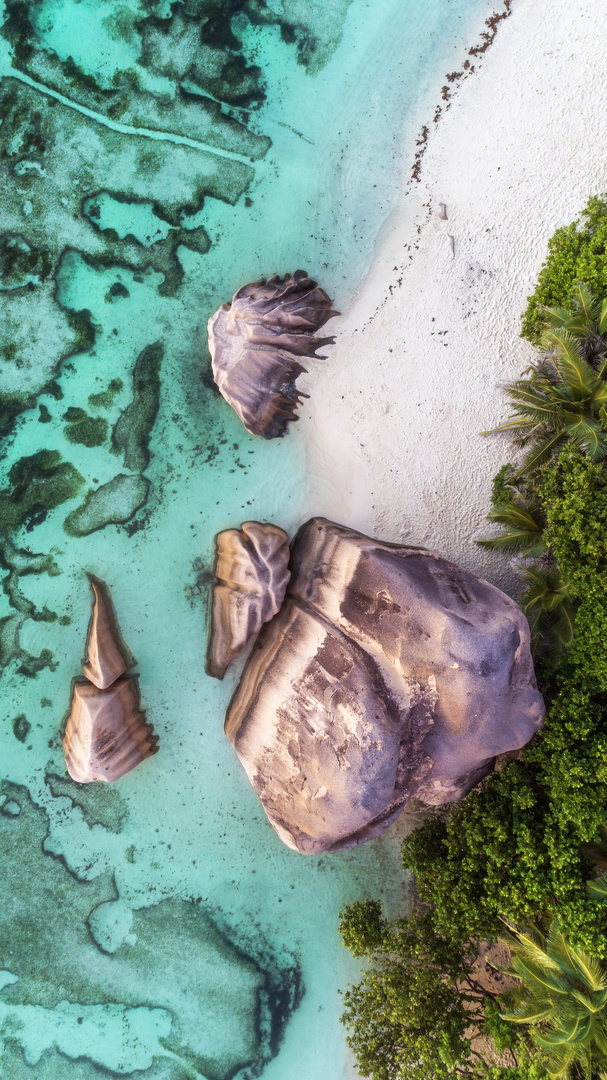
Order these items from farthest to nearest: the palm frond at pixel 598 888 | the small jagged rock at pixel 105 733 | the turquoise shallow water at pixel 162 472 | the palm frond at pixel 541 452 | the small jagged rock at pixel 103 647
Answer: the turquoise shallow water at pixel 162 472, the small jagged rock at pixel 103 647, the small jagged rock at pixel 105 733, the palm frond at pixel 541 452, the palm frond at pixel 598 888

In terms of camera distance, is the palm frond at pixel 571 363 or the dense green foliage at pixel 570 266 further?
the dense green foliage at pixel 570 266

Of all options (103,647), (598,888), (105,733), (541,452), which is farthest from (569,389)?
(105,733)

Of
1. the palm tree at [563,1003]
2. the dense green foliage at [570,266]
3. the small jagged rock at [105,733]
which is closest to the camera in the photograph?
the palm tree at [563,1003]

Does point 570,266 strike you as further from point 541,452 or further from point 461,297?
point 541,452

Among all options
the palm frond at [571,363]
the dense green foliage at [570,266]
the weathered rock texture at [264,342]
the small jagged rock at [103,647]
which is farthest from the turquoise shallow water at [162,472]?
the palm frond at [571,363]

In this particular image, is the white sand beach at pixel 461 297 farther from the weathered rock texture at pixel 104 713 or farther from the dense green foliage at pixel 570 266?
the weathered rock texture at pixel 104 713

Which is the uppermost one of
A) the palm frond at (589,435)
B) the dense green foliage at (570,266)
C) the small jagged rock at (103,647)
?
the dense green foliage at (570,266)

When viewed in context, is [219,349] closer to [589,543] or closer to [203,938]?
[589,543]
